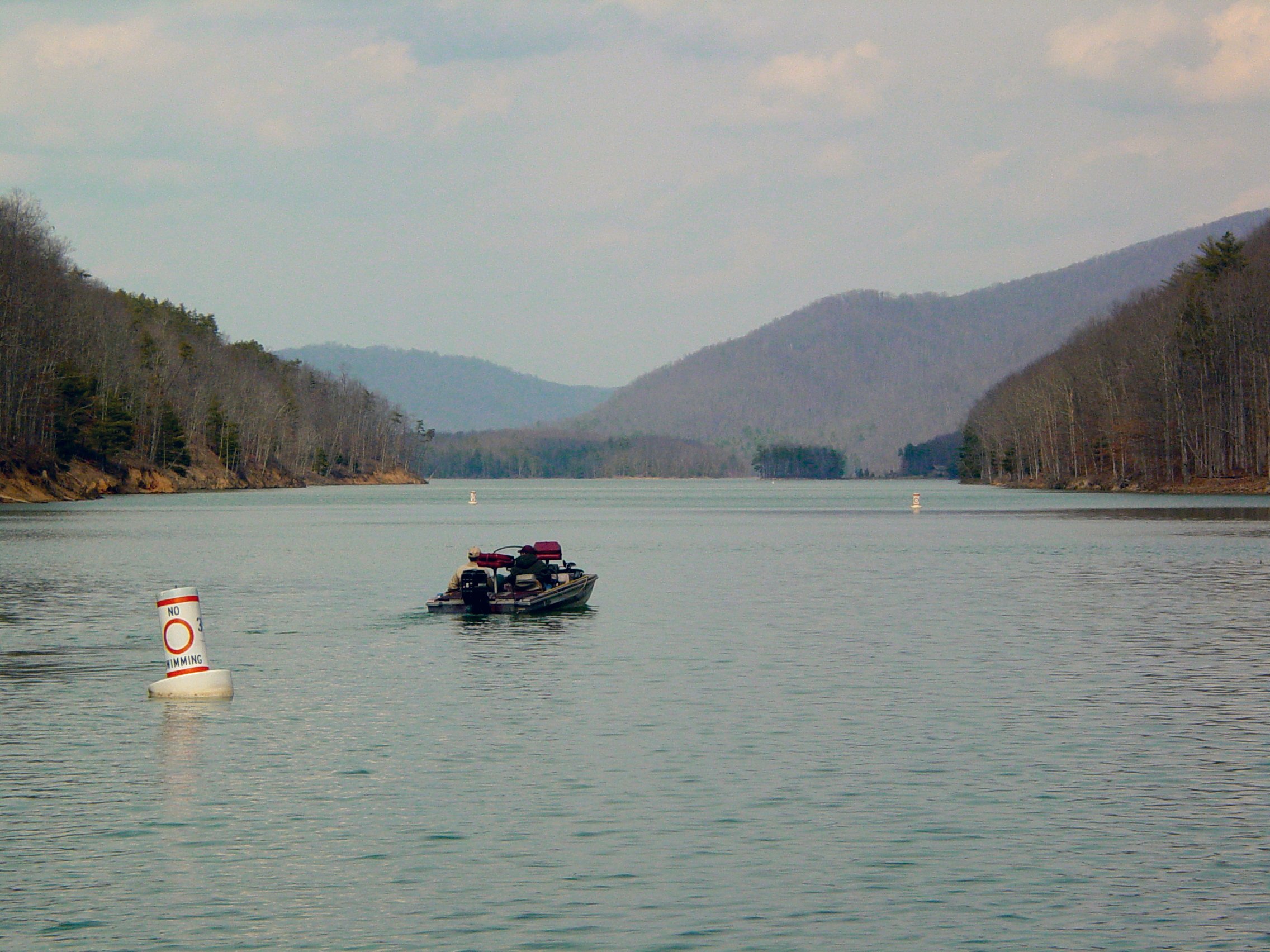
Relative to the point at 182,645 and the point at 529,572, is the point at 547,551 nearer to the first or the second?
the point at 529,572

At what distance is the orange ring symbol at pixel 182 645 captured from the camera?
24.9 m

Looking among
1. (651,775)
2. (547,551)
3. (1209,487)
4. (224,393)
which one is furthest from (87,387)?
(651,775)

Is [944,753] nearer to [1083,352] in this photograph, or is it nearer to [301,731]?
[301,731]

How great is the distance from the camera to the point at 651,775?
62.1ft

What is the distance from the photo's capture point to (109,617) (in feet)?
128

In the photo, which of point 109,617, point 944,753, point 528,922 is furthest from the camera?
point 109,617

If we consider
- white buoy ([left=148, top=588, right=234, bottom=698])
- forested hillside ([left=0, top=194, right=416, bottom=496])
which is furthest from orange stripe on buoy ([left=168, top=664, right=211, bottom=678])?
forested hillside ([left=0, top=194, right=416, bottom=496])

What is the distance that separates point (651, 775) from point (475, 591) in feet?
66.8

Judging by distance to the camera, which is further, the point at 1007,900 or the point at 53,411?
the point at 53,411

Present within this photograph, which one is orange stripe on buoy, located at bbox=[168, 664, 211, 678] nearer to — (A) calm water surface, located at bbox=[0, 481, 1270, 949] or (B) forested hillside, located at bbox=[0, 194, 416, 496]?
(A) calm water surface, located at bbox=[0, 481, 1270, 949]

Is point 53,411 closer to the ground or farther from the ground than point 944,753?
farther from the ground

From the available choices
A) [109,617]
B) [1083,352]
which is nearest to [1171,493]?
[1083,352]

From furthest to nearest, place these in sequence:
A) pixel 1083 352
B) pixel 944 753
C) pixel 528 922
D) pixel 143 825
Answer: pixel 1083 352
pixel 944 753
pixel 143 825
pixel 528 922

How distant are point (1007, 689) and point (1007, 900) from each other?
13.2m
